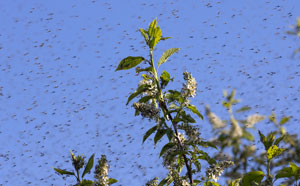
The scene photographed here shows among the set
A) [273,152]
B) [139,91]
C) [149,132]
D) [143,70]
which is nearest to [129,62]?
[143,70]

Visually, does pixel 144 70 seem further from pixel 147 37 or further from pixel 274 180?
pixel 274 180

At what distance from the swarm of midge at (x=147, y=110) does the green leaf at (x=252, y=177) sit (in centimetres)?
84

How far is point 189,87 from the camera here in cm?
437

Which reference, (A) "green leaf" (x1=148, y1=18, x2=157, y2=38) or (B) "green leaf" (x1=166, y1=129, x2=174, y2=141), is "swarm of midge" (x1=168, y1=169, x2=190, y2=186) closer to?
(B) "green leaf" (x1=166, y1=129, x2=174, y2=141)

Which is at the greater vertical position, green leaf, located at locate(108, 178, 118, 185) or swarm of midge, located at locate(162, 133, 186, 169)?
swarm of midge, located at locate(162, 133, 186, 169)

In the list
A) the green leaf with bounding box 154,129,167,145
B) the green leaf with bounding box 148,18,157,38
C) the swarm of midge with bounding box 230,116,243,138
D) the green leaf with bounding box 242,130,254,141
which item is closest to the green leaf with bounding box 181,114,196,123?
the green leaf with bounding box 154,129,167,145

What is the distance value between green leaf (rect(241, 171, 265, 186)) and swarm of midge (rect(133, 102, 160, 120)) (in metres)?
0.84

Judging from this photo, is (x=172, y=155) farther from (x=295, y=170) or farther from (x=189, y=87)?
(x=295, y=170)

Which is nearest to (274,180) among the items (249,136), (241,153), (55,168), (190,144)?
(190,144)

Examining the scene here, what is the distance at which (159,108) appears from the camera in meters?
4.29

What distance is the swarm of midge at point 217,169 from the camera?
4.35 meters

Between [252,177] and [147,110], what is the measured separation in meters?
0.96

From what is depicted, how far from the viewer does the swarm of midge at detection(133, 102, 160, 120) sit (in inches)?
167

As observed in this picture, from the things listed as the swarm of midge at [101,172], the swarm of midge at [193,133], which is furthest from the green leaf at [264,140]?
the swarm of midge at [101,172]
